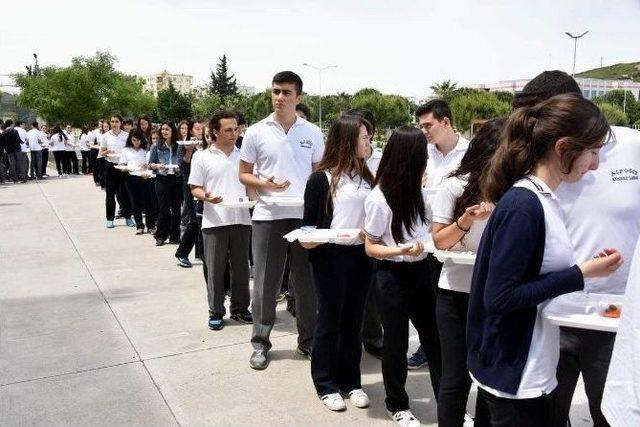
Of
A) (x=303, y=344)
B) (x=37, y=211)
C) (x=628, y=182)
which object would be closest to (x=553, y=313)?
(x=628, y=182)

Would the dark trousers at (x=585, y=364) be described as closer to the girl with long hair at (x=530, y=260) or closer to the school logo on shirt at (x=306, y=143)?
the girl with long hair at (x=530, y=260)

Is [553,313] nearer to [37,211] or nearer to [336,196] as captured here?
[336,196]

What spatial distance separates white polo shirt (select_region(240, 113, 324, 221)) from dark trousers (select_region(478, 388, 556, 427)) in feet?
7.81

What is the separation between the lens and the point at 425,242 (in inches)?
114

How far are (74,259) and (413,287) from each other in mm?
5912

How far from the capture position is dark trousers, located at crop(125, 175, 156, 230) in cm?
927

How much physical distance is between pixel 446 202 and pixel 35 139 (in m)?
18.2

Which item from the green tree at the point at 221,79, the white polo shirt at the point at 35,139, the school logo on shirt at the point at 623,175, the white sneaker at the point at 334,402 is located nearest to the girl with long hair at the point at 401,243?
the white sneaker at the point at 334,402

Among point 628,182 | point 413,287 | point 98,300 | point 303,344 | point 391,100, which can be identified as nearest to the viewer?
point 628,182

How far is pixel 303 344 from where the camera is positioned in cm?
418

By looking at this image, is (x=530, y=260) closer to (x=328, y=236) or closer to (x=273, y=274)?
(x=328, y=236)

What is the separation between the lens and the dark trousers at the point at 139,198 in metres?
9.27

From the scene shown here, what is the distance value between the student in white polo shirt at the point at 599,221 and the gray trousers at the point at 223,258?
3051 millimetres

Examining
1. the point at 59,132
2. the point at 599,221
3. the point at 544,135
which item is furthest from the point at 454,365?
the point at 59,132
